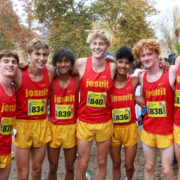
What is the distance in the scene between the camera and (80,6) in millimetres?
15008

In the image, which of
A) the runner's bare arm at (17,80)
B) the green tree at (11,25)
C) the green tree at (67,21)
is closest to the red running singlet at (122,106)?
the runner's bare arm at (17,80)

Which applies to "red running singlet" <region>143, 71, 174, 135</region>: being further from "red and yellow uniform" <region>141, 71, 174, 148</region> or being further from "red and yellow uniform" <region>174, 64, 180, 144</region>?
"red and yellow uniform" <region>174, 64, 180, 144</region>

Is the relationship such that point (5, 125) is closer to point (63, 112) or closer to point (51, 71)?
point (63, 112)

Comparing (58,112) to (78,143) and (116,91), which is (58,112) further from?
(116,91)

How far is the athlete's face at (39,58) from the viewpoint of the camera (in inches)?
111

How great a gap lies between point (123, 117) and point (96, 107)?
443 millimetres

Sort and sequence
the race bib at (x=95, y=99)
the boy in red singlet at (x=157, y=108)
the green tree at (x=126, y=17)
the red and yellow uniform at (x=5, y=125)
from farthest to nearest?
the green tree at (x=126, y=17), the race bib at (x=95, y=99), the boy in red singlet at (x=157, y=108), the red and yellow uniform at (x=5, y=125)

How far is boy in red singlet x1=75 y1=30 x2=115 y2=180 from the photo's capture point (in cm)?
289

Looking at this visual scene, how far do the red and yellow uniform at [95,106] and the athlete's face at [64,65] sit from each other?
0.26 m

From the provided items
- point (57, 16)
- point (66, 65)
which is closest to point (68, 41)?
point (57, 16)

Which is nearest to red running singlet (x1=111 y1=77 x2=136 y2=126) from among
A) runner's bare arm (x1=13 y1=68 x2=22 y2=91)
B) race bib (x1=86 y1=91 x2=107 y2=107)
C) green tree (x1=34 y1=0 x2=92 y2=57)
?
race bib (x1=86 y1=91 x2=107 y2=107)

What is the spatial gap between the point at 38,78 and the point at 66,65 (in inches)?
17.0

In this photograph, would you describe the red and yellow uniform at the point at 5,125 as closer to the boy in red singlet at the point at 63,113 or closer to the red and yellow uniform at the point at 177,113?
the boy in red singlet at the point at 63,113

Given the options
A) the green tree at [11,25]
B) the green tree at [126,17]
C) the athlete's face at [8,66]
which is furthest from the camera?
the green tree at [11,25]
